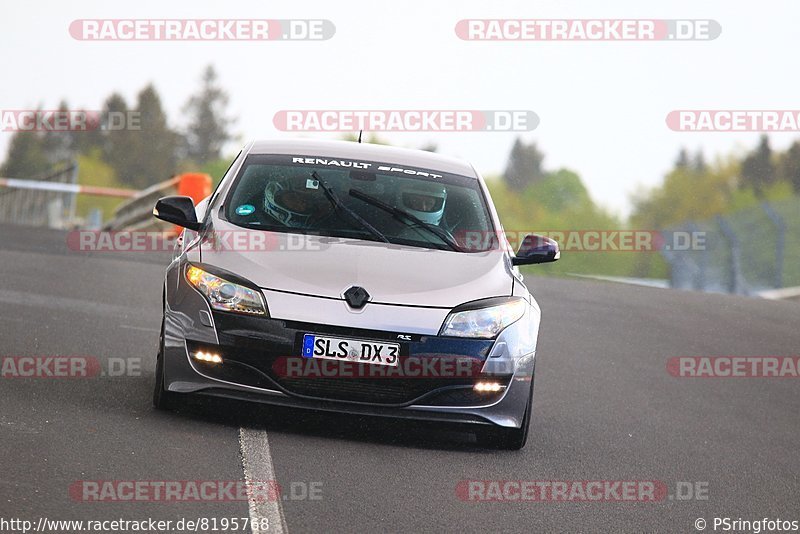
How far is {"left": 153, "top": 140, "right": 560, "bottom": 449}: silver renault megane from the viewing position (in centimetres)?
734

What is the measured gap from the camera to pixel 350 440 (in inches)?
301

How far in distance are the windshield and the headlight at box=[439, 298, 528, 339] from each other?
63cm

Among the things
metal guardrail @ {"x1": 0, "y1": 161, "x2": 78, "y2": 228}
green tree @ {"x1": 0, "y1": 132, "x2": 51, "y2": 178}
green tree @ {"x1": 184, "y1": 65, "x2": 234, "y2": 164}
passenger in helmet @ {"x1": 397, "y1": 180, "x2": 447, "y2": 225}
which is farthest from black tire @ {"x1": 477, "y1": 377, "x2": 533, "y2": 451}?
green tree @ {"x1": 0, "y1": 132, "x2": 51, "y2": 178}

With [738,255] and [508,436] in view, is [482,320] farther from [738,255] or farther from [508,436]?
[738,255]

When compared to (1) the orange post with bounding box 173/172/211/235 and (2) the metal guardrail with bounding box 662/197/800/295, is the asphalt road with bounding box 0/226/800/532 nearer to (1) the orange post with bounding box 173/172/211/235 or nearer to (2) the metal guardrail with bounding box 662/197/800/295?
(1) the orange post with bounding box 173/172/211/235

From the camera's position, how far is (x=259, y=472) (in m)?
6.54

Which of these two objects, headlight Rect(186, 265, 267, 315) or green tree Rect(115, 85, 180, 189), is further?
green tree Rect(115, 85, 180, 189)

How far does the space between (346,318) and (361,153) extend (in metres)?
2.10

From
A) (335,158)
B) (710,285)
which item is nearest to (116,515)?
(335,158)

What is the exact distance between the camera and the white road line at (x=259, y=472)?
562 centimetres

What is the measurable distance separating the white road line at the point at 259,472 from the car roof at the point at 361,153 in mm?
2043

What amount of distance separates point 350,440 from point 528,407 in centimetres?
92

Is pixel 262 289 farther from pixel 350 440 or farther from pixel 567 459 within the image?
pixel 567 459

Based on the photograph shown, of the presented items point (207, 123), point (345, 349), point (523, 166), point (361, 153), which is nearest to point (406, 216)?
point (361, 153)
